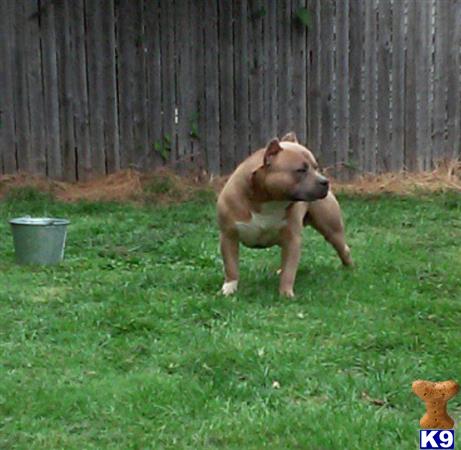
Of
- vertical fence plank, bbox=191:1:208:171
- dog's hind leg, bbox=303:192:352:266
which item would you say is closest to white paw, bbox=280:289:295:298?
dog's hind leg, bbox=303:192:352:266

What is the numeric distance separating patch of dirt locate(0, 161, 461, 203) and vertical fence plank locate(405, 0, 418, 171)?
246 millimetres

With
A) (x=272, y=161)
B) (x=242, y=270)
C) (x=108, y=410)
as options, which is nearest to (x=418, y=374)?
(x=108, y=410)

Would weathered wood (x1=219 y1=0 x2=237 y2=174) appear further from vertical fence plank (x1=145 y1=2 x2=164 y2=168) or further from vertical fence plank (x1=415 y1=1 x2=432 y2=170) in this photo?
vertical fence plank (x1=415 y1=1 x2=432 y2=170)

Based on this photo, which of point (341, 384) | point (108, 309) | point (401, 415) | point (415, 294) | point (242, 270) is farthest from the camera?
point (242, 270)

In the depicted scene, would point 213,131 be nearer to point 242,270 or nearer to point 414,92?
point 414,92

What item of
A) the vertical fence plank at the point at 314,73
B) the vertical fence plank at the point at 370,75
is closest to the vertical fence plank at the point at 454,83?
the vertical fence plank at the point at 370,75

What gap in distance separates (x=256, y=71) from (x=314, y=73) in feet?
2.30

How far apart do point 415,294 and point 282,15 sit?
5.98 metres

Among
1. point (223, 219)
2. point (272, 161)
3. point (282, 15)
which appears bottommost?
point (223, 219)

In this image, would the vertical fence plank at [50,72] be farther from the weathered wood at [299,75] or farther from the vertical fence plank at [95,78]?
the weathered wood at [299,75]

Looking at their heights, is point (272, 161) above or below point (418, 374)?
above

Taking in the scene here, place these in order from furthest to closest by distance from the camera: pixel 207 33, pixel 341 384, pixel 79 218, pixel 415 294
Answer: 1. pixel 207 33
2. pixel 79 218
3. pixel 415 294
4. pixel 341 384

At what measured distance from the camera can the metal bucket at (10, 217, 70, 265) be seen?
23.4 feet

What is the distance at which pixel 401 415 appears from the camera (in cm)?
415
